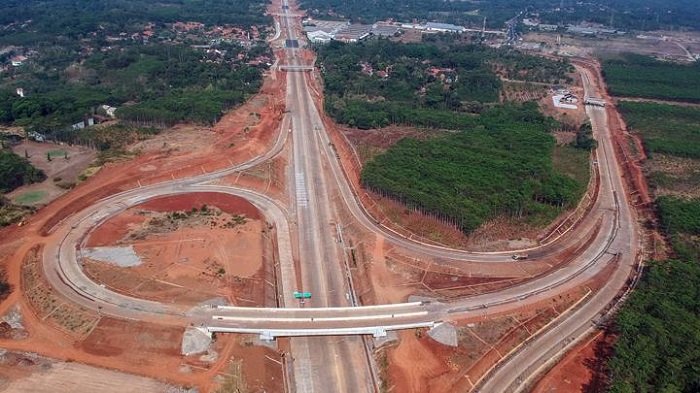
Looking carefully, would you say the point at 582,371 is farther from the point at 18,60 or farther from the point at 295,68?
the point at 18,60

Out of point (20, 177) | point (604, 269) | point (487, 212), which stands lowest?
point (604, 269)

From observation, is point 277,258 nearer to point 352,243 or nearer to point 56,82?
point 352,243

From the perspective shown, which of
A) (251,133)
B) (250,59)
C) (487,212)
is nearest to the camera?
(487,212)

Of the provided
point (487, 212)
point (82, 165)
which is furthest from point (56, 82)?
point (487, 212)

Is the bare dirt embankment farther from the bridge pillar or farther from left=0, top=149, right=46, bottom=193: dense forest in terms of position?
left=0, top=149, right=46, bottom=193: dense forest

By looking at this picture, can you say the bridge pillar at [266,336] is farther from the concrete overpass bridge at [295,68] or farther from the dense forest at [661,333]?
the concrete overpass bridge at [295,68]
